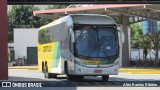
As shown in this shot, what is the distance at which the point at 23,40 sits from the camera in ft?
192

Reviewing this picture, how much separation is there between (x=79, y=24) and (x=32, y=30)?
35401 mm

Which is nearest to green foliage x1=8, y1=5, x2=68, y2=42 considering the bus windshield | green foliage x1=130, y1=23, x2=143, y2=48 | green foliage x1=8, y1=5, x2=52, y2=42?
green foliage x1=8, y1=5, x2=52, y2=42

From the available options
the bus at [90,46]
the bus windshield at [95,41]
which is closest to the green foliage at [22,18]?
the bus at [90,46]

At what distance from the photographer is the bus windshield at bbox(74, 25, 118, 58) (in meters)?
24.1

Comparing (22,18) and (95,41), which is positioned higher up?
(22,18)

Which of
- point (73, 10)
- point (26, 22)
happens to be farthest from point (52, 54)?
point (26, 22)

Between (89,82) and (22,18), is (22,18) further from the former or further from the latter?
(89,82)

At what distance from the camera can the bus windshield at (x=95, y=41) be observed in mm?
24078

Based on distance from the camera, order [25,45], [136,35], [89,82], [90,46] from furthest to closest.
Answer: [136,35] < [25,45] < [89,82] < [90,46]

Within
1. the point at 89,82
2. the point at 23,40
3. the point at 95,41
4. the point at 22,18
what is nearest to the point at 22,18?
the point at 22,18

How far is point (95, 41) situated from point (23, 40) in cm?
3515

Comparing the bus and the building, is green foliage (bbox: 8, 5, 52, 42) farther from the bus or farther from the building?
the bus

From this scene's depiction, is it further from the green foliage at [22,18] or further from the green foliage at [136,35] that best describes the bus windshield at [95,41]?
the green foliage at [22,18]

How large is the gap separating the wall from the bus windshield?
113ft
